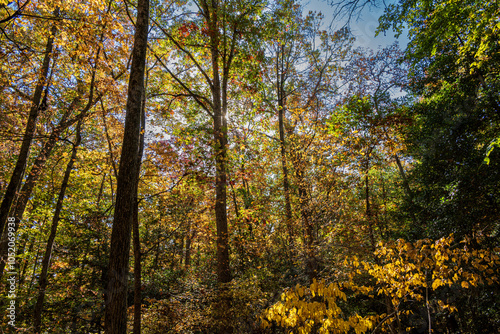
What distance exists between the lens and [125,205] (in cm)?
269

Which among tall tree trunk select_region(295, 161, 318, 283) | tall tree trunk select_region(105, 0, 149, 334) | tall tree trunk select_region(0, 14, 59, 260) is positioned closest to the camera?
tall tree trunk select_region(105, 0, 149, 334)

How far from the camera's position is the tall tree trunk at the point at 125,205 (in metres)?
2.43

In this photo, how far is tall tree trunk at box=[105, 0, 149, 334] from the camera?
7.98 ft

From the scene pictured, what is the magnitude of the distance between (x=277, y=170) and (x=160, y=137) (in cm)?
519

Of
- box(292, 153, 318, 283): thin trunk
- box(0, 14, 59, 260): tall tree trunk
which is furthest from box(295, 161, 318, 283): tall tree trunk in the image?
box(0, 14, 59, 260): tall tree trunk

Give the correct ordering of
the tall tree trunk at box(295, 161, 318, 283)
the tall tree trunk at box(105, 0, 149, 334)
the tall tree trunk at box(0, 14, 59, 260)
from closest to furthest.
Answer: the tall tree trunk at box(105, 0, 149, 334)
the tall tree trunk at box(0, 14, 59, 260)
the tall tree trunk at box(295, 161, 318, 283)

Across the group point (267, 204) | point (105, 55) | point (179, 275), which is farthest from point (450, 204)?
point (105, 55)

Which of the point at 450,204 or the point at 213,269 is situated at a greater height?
the point at 450,204

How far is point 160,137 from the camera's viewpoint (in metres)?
8.04

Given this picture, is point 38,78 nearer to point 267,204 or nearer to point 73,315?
point 73,315

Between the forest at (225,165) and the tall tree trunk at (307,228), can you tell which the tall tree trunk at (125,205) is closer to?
the forest at (225,165)

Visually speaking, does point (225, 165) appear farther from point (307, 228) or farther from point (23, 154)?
point (23, 154)

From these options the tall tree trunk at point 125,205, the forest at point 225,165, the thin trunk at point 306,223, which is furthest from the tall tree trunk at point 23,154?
the thin trunk at point 306,223

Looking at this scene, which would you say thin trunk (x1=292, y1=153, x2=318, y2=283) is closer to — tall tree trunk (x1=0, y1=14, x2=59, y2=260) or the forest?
the forest
